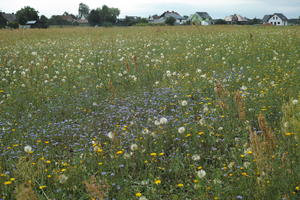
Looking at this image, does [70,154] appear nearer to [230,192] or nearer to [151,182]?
[151,182]

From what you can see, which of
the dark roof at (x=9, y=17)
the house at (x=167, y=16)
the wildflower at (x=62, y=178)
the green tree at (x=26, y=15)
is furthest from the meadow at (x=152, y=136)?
the house at (x=167, y=16)

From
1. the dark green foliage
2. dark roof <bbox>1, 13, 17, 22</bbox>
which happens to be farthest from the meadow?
dark roof <bbox>1, 13, 17, 22</bbox>

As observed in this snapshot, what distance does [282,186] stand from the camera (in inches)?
109

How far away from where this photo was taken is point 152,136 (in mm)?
4262

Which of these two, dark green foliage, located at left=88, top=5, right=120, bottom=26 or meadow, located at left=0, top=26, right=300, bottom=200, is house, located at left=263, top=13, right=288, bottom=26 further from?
meadow, located at left=0, top=26, right=300, bottom=200

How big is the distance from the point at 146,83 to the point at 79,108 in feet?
6.20

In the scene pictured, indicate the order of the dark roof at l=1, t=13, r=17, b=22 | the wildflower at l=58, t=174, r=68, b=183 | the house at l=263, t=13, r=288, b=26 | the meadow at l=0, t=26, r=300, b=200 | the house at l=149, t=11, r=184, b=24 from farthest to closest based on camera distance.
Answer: the house at l=149, t=11, r=184, b=24, the house at l=263, t=13, r=288, b=26, the dark roof at l=1, t=13, r=17, b=22, the wildflower at l=58, t=174, r=68, b=183, the meadow at l=0, t=26, r=300, b=200

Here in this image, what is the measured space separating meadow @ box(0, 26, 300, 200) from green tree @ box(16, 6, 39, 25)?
223 ft

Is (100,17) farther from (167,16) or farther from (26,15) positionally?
(167,16)

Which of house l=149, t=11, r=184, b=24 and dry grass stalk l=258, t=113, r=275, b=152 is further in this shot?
house l=149, t=11, r=184, b=24

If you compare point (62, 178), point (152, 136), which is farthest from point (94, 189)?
point (152, 136)

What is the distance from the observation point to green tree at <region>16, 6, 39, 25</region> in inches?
2726

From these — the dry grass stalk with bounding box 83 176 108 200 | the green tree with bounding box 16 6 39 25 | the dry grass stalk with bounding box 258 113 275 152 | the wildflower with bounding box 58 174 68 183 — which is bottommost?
the wildflower with bounding box 58 174 68 183

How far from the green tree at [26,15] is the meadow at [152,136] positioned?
67.9 metres
